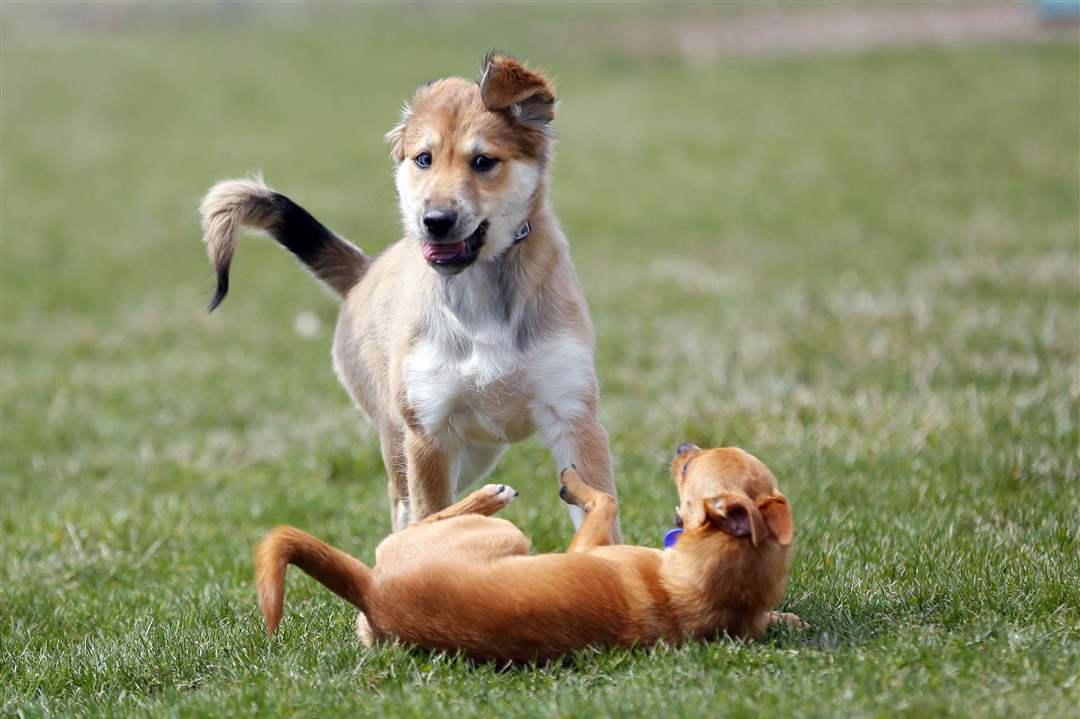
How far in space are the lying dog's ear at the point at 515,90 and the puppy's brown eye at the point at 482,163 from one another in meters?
0.18

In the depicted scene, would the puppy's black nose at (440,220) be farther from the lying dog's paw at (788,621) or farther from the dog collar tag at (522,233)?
the lying dog's paw at (788,621)

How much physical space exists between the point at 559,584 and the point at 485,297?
1.20 meters

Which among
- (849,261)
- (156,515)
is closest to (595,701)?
(156,515)

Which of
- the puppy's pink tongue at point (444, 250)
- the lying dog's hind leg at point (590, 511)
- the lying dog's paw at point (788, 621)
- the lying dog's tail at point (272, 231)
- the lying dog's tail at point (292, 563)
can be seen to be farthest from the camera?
the lying dog's tail at point (272, 231)

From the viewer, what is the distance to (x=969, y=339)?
8.84 meters

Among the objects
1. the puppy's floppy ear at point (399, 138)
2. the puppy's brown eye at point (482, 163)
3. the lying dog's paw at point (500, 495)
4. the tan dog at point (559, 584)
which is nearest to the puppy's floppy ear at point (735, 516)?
the tan dog at point (559, 584)

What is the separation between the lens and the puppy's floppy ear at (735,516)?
403 centimetres

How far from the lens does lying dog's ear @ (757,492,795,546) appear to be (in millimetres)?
4012

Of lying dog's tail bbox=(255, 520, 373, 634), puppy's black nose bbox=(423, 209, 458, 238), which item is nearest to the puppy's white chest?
puppy's black nose bbox=(423, 209, 458, 238)

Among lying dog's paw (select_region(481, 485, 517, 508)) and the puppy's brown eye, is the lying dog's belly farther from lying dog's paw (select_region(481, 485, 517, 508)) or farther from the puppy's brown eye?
the puppy's brown eye

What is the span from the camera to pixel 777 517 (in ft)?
13.3

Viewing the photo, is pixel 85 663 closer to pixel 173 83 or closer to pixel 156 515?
pixel 156 515

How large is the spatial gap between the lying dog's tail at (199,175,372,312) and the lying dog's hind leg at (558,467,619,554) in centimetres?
153

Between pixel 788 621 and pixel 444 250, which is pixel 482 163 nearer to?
pixel 444 250
